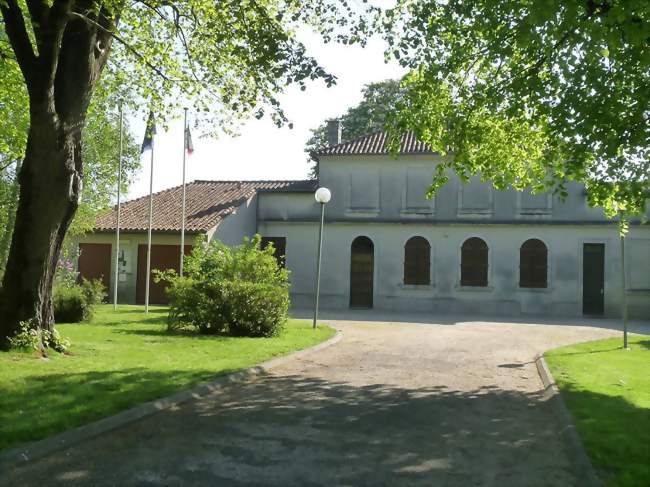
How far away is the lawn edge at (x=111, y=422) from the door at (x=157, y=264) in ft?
62.2

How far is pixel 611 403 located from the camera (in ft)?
26.1

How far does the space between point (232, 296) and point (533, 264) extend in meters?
16.9

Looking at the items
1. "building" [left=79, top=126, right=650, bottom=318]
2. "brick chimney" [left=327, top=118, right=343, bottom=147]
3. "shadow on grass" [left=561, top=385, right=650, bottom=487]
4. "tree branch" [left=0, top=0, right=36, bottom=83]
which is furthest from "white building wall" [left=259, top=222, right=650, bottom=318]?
"tree branch" [left=0, top=0, right=36, bottom=83]

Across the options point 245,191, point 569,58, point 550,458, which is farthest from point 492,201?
point 550,458

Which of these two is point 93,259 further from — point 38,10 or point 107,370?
point 107,370

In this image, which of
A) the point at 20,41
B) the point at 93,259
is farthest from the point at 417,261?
the point at 20,41

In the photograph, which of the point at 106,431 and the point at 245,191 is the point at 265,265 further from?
the point at 245,191

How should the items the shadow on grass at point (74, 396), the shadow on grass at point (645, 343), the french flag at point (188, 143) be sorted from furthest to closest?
the french flag at point (188, 143) < the shadow on grass at point (645, 343) < the shadow on grass at point (74, 396)

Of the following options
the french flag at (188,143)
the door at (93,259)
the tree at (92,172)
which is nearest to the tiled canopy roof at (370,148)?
the french flag at (188,143)

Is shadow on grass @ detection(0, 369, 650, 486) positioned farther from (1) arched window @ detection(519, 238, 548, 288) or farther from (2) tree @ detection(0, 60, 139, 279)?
(1) arched window @ detection(519, 238, 548, 288)

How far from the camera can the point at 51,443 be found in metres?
5.42

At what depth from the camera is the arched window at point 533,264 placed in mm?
27406

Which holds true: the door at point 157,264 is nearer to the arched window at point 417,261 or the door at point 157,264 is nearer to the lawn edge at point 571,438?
the arched window at point 417,261

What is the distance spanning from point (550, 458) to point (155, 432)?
147 inches
